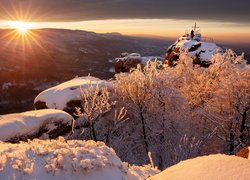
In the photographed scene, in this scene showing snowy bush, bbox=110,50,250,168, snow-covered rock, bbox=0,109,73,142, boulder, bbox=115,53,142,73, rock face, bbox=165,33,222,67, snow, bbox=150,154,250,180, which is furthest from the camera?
boulder, bbox=115,53,142,73

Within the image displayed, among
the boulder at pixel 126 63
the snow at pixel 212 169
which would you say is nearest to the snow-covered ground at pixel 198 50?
the boulder at pixel 126 63

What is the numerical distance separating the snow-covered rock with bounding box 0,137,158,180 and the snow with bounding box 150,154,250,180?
3046mm

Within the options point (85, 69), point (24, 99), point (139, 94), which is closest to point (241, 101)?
point (139, 94)

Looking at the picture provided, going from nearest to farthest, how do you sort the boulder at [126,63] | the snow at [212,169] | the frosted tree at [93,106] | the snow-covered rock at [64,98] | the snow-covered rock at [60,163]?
the snow at [212,169], the snow-covered rock at [60,163], the frosted tree at [93,106], the snow-covered rock at [64,98], the boulder at [126,63]

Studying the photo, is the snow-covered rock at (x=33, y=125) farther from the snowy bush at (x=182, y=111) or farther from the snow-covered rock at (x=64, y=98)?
the snowy bush at (x=182, y=111)

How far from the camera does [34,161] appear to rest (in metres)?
7.50

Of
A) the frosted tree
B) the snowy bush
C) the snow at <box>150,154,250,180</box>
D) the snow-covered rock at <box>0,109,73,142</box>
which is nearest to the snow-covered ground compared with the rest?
the snowy bush

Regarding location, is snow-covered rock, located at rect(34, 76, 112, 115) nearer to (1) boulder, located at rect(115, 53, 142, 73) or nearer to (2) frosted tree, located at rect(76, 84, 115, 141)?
(2) frosted tree, located at rect(76, 84, 115, 141)

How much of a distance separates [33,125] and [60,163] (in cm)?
1605

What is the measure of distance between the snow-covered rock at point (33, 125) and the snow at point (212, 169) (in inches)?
696

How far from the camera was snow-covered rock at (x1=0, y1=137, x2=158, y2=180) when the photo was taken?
7160mm

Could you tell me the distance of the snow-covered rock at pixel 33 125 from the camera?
69.4ft

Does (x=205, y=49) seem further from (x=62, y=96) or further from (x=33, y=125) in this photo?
(x=33, y=125)

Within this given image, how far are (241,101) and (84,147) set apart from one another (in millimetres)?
21643
